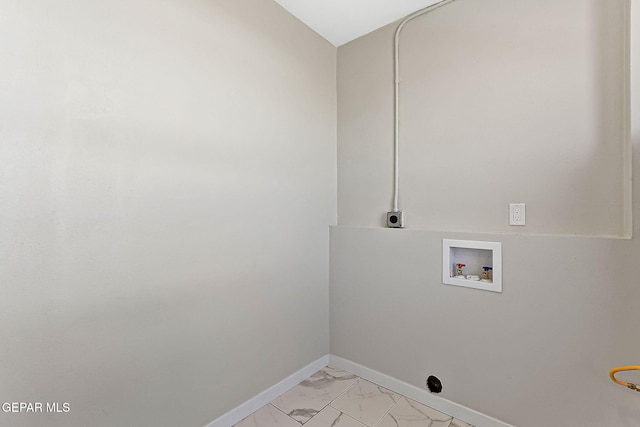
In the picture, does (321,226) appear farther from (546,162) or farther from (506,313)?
(546,162)

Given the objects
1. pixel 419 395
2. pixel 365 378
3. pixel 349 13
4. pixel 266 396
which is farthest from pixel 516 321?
pixel 349 13

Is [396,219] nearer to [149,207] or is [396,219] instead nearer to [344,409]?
[344,409]

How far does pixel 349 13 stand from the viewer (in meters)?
1.83

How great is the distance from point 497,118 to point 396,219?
79cm

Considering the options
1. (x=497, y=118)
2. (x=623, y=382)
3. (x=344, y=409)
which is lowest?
(x=344, y=409)

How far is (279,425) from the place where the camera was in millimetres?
1513

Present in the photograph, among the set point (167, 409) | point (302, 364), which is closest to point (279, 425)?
point (302, 364)

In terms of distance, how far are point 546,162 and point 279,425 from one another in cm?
193

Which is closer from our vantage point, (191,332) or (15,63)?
(15,63)

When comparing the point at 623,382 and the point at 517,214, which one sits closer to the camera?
the point at 623,382

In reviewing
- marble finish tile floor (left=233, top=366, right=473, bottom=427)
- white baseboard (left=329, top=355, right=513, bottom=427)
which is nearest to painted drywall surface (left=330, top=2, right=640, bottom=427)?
white baseboard (left=329, top=355, right=513, bottom=427)

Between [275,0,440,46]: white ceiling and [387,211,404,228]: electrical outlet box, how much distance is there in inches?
50.9

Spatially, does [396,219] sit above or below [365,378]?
above

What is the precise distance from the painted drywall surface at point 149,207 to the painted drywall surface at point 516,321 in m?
0.59
